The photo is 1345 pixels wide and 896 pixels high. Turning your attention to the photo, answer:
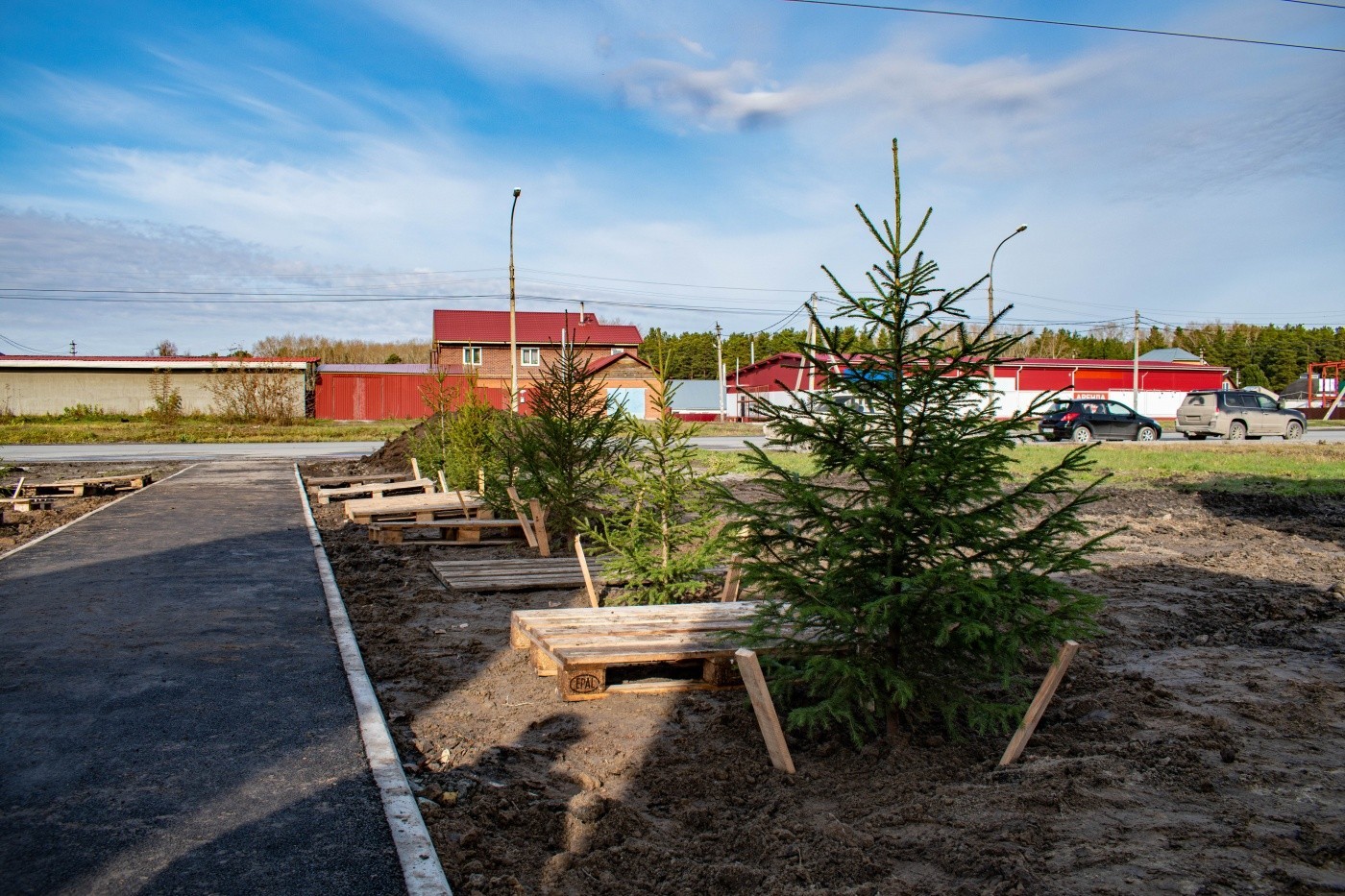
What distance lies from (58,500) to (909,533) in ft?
55.3

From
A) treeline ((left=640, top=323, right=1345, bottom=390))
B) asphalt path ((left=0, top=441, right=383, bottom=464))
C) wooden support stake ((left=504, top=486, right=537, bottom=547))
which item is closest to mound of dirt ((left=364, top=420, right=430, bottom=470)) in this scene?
asphalt path ((left=0, top=441, right=383, bottom=464))

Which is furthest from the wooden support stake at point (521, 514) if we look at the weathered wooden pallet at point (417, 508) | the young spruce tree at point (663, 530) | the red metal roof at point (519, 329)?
the red metal roof at point (519, 329)

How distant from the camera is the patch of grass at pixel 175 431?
35.8m

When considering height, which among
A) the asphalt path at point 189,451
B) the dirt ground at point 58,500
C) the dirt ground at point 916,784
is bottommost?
the asphalt path at point 189,451

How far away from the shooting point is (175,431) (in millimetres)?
38188

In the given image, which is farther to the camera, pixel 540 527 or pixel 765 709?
pixel 540 527

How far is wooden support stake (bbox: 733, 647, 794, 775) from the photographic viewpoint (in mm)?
4043

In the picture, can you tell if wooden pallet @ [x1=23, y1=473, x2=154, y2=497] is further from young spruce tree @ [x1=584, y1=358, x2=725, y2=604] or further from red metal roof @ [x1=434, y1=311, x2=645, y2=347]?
red metal roof @ [x1=434, y1=311, x2=645, y2=347]

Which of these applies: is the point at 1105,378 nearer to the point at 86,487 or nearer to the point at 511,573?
the point at 86,487

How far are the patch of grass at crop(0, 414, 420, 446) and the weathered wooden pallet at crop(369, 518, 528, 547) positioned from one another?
83.2 feet

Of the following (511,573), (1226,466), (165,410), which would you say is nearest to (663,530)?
(511,573)

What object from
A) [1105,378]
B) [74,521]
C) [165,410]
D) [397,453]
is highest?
[1105,378]

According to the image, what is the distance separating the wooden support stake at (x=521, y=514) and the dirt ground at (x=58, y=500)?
5733mm

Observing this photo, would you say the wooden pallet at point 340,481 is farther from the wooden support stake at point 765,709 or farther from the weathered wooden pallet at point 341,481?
the wooden support stake at point 765,709
